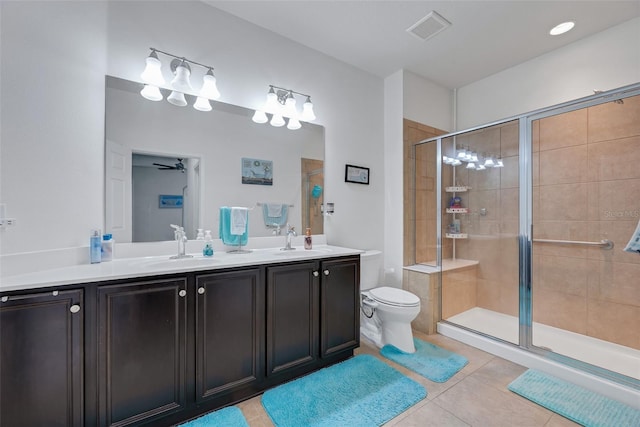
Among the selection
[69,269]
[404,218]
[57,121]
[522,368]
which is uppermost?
[57,121]

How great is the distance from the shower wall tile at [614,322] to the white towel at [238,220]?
302 centimetres

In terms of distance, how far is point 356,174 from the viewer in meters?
2.77

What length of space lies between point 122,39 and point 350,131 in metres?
1.89

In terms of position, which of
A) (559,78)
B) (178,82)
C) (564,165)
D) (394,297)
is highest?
(559,78)

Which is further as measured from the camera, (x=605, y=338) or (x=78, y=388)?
(x=605, y=338)

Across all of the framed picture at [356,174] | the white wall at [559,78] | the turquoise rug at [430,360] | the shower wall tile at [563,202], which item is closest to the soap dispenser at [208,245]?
the framed picture at [356,174]

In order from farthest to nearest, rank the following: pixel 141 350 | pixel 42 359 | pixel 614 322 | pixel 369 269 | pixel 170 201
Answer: pixel 369 269 → pixel 614 322 → pixel 170 201 → pixel 141 350 → pixel 42 359

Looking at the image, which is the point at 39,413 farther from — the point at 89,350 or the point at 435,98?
the point at 435,98

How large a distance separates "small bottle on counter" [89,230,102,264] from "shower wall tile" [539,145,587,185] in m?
3.45

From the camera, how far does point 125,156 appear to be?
67.2 inches

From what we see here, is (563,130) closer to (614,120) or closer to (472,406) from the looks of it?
(614,120)

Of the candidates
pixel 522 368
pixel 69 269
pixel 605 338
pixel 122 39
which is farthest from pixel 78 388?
pixel 605 338

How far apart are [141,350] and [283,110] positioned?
1.90 meters

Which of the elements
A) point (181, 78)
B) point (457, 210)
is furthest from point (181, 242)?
point (457, 210)
